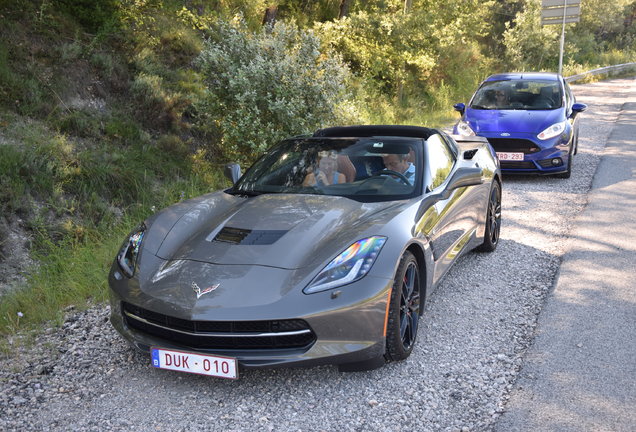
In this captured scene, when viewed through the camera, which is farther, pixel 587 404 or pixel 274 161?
pixel 274 161

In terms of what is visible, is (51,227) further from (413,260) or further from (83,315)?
(413,260)

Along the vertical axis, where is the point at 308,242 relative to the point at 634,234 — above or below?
above

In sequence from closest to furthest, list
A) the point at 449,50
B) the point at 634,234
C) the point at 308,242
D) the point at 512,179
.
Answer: the point at 308,242
the point at 634,234
the point at 512,179
the point at 449,50

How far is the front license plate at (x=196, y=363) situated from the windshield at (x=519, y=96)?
26.7 feet

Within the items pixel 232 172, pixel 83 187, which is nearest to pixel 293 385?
pixel 232 172

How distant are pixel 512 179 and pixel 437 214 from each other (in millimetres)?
5773

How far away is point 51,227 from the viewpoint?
7.71 metres

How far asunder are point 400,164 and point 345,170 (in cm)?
43

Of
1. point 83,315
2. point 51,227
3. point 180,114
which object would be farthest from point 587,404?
point 180,114

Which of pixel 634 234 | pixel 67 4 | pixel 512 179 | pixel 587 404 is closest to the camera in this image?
pixel 587 404

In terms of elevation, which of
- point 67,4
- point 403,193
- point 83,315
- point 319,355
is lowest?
point 83,315

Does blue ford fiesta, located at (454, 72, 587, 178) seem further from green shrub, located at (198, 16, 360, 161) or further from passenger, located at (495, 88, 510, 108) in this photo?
green shrub, located at (198, 16, 360, 161)

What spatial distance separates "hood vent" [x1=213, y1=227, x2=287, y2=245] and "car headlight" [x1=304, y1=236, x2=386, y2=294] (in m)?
0.47

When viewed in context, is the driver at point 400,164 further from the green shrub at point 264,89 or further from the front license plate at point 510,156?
the front license plate at point 510,156
